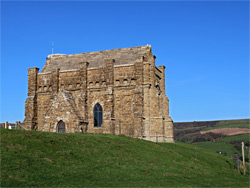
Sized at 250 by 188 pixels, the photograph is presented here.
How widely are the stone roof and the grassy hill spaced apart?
15648 millimetres

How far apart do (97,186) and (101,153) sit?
6724mm

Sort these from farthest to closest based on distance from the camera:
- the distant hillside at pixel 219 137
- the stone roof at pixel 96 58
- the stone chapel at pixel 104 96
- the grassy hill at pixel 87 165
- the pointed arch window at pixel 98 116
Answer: the distant hillside at pixel 219 137, the stone roof at pixel 96 58, the pointed arch window at pixel 98 116, the stone chapel at pixel 104 96, the grassy hill at pixel 87 165

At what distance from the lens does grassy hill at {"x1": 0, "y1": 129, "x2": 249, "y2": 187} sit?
1436 centimetres

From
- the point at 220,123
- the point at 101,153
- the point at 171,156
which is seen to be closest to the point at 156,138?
the point at 171,156

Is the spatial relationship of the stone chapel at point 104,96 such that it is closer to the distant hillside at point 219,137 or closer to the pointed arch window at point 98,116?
the pointed arch window at point 98,116

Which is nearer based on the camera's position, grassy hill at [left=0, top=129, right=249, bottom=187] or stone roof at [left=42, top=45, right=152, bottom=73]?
grassy hill at [left=0, top=129, right=249, bottom=187]

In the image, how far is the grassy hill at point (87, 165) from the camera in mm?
14359

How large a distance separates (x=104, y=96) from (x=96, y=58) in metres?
6.57

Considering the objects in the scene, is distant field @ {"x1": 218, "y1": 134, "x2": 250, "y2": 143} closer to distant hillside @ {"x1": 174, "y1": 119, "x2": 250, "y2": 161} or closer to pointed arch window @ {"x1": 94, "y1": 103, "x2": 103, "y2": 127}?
distant hillside @ {"x1": 174, "y1": 119, "x2": 250, "y2": 161}

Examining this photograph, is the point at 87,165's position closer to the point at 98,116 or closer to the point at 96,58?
the point at 98,116

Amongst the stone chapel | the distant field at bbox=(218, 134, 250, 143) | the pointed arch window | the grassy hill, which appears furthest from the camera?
the distant field at bbox=(218, 134, 250, 143)

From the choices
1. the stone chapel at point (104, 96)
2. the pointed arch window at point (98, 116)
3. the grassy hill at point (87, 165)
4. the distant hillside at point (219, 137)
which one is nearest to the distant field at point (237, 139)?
the distant hillside at point (219, 137)

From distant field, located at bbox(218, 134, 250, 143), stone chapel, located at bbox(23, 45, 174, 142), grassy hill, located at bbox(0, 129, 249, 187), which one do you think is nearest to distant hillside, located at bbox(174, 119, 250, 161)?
distant field, located at bbox(218, 134, 250, 143)

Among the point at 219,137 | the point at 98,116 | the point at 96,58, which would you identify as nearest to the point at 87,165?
the point at 98,116
